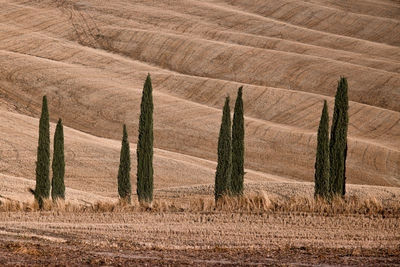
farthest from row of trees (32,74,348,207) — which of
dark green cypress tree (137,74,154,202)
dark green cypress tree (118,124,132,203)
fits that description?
dark green cypress tree (118,124,132,203)

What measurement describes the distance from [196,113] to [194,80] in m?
11.3

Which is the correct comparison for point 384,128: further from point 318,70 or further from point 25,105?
point 25,105

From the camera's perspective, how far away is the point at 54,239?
61.3 feet

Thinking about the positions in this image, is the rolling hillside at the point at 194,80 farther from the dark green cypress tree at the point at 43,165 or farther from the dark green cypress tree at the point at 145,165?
the dark green cypress tree at the point at 145,165

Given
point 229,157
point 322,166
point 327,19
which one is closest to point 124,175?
point 229,157

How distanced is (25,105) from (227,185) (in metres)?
40.4

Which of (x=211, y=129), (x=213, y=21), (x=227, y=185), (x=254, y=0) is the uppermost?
(x=254, y=0)

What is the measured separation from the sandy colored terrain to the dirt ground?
62 mm

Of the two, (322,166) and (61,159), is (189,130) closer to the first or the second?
(61,159)

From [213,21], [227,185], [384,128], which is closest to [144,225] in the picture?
[227,185]

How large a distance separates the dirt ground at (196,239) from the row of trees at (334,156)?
7.57m

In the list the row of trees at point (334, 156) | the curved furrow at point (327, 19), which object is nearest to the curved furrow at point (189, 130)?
the row of trees at point (334, 156)

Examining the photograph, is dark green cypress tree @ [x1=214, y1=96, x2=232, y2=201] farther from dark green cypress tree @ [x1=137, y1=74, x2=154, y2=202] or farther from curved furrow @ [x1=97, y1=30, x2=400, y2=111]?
curved furrow @ [x1=97, y1=30, x2=400, y2=111]

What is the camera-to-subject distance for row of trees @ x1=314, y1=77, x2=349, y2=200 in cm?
3131
